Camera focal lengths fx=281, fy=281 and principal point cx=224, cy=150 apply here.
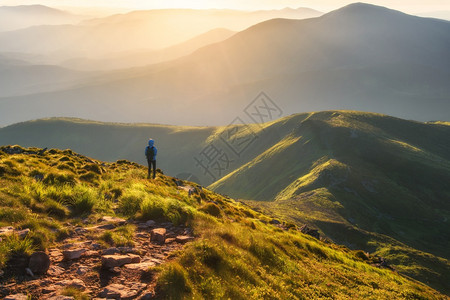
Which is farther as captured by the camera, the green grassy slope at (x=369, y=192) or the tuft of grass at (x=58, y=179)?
the green grassy slope at (x=369, y=192)

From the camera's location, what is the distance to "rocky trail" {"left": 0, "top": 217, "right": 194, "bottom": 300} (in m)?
8.34

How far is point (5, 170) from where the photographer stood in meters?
17.8

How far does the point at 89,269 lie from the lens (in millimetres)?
9680

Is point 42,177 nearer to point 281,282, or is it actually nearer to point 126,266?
point 126,266

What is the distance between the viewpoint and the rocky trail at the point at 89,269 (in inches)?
328

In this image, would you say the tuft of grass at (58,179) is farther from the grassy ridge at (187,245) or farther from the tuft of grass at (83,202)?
the tuft of grass at (83,202)

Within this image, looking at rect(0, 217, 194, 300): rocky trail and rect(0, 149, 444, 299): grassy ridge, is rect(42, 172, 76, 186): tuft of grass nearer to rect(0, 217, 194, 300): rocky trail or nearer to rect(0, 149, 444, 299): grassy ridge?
rect(0, 149, 444, 299): grassy ridge

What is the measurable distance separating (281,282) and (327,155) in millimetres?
172088

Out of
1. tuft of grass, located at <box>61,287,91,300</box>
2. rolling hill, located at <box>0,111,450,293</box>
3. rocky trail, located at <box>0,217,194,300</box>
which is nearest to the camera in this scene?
tuft of grass, located at <box>61,287,91,300</box>

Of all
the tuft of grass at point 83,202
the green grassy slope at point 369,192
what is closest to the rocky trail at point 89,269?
the tuft of grass at point 83,202

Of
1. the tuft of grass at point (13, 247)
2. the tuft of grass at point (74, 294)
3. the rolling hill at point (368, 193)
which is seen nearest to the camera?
the tuft of grass at point (74, 294)

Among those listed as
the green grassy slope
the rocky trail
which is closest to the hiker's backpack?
the rocky trail

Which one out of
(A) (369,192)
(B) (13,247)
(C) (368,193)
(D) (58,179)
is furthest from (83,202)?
(A) (369,192)

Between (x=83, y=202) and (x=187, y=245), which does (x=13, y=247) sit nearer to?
(x=187, y=245)
